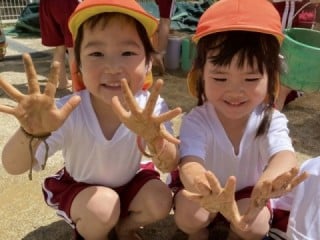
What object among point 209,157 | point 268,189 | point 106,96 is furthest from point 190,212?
Answer: point 106,96

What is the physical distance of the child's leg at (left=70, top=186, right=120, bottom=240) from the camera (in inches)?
52.2

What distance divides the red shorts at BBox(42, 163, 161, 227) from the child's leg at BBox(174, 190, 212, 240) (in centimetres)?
14

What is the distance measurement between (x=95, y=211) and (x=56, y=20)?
1.87 metres

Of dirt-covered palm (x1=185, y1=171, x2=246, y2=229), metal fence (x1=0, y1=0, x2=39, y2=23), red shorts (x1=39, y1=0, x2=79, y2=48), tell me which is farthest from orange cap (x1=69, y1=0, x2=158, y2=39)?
metal fence (x1=0, y1=0, x2=39, y2=23)

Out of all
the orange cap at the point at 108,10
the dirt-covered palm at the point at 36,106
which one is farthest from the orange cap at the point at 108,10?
the dirt-covered palm at the point at 36,106

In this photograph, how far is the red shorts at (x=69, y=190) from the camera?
4.60 ft

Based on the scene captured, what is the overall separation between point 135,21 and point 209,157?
46cm

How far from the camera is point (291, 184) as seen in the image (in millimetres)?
1102

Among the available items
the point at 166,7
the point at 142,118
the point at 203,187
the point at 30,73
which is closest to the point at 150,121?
the point at 142,118

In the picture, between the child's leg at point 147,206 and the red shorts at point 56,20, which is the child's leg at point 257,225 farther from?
the red shorts at point 56,20

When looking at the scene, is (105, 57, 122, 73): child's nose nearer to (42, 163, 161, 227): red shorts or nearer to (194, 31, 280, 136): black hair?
(194, 31, 280, 136): black hair

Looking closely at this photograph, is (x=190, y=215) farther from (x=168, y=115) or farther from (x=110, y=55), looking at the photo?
(x=110, y=55)

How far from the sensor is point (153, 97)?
1.08m

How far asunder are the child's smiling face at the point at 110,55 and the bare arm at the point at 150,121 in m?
0.15
